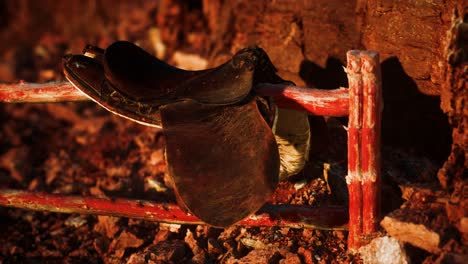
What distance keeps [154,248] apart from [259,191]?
3.46 ft

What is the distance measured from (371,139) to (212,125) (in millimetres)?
769

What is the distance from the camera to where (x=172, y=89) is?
3.14 m

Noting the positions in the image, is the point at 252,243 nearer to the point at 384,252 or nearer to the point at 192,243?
the point at 192,243

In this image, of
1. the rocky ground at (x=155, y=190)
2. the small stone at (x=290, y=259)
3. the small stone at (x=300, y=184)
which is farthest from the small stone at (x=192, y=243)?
the small stone at (x=300, y=184)

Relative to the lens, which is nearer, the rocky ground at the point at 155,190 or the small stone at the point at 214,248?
the rocky ground at the point at 155,190

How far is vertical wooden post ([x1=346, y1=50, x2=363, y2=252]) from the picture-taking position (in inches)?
107

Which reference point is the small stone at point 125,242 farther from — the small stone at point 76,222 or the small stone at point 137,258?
the small stone at point 76,222

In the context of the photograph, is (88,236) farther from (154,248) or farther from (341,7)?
(341,7)

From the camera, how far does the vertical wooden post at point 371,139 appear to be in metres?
2.69

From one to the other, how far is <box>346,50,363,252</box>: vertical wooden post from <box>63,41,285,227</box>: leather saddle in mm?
379

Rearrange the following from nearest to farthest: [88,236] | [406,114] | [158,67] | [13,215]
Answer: [158,67]
[406,114]
[88,236]
[13,215]

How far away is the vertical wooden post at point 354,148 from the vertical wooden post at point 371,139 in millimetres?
19

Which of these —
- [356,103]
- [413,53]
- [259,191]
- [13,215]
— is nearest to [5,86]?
[13,215]

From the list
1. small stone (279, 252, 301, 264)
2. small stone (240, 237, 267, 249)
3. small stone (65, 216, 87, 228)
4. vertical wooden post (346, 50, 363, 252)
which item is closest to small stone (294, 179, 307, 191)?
small stone (240, 237, 267, 249)
